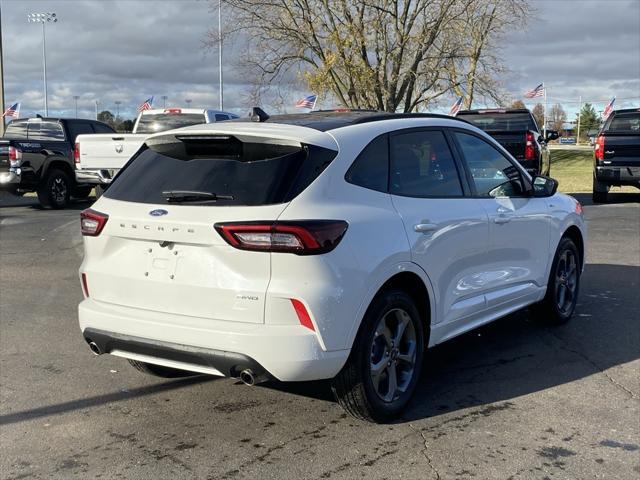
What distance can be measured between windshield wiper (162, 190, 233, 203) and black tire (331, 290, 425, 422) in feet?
3.42

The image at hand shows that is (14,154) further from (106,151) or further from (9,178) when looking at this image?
(106,151)

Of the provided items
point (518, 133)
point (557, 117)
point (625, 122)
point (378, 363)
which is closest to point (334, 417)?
point (378, 363)

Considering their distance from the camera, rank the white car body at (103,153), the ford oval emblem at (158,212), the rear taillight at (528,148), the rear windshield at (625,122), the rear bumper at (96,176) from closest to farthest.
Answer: the ford oval emblem at (158,212) < the white car body at (103,153) < the rear bumper at (96,176) < the rear taillight at (528,148) < the rear windshield at (625,122)

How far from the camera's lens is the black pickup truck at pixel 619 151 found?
50.5ft

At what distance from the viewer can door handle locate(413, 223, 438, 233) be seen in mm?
4262

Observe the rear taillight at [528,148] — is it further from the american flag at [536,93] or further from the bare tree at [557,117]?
the bare tree at [557,117]

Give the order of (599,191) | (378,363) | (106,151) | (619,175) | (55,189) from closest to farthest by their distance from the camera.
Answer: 1. (378,363)
2. (106,151)
3. (619,175)
4. (55,189)
5. (599,191)

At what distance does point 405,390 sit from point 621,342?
7.95ft

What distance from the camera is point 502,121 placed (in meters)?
15.1

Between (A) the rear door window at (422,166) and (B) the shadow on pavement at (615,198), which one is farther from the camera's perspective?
(B) the shadow on pavement at (615,198)

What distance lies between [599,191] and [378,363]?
13.9 metres

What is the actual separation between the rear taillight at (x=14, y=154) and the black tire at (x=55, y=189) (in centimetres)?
76

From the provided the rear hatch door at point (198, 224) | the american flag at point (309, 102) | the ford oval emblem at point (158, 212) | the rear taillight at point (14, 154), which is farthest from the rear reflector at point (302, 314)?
the american flag at point (309, 102)

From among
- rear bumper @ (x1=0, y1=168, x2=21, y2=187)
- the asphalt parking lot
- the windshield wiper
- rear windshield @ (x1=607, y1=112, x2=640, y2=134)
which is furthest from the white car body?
rear windshield @ (x1=607, y1=112, x2=640, y2=134)
